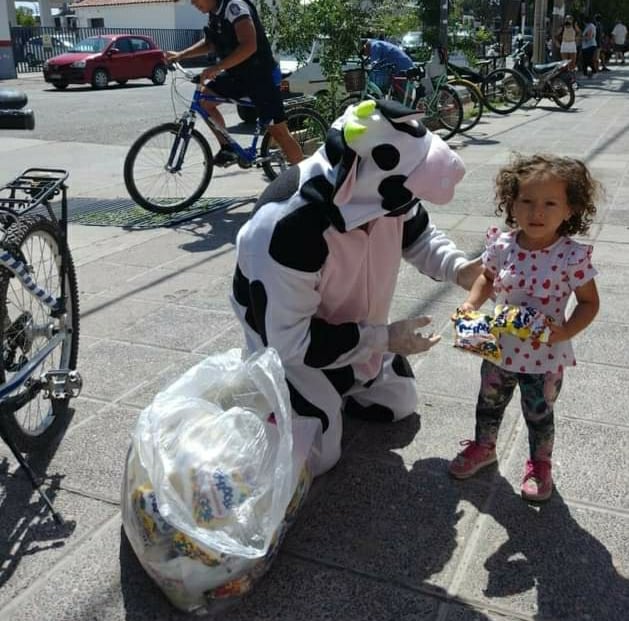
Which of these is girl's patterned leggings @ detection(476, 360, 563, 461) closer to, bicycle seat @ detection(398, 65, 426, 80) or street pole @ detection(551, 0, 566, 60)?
bicycle seat @ detection(398, 65, 426, 80)

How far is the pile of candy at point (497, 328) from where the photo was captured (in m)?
2.31

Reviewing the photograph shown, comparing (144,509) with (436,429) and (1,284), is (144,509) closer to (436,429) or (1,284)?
(1,284)

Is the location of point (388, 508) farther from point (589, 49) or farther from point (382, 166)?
point (589, 49)

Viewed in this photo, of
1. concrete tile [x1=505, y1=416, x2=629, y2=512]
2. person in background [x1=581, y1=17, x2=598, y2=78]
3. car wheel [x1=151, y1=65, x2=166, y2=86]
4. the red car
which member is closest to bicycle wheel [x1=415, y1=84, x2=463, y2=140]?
concrete tile [x1=505, y1=416, x2=629, y2=512]

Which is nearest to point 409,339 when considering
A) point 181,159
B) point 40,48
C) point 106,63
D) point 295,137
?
point 181,159

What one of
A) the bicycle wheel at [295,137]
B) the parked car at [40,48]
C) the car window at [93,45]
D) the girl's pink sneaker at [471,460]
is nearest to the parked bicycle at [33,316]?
the girl's pink sneaker at [471,460]

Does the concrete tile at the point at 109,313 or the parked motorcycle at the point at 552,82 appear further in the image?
the parked motorcycle at the point at 552,82

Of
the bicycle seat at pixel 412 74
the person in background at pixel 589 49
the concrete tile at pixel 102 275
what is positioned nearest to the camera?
the concrete tile at pixel 102 275

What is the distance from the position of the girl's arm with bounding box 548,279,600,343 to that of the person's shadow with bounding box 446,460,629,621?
1.95 ft

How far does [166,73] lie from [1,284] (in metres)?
23.8

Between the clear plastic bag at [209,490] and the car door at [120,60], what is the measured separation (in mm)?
22284

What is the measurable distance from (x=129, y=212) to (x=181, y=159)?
68 cm

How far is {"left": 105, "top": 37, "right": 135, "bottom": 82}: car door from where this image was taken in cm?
2277

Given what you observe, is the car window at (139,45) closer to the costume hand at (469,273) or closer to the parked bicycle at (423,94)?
the parked bicycle at (423,94)
